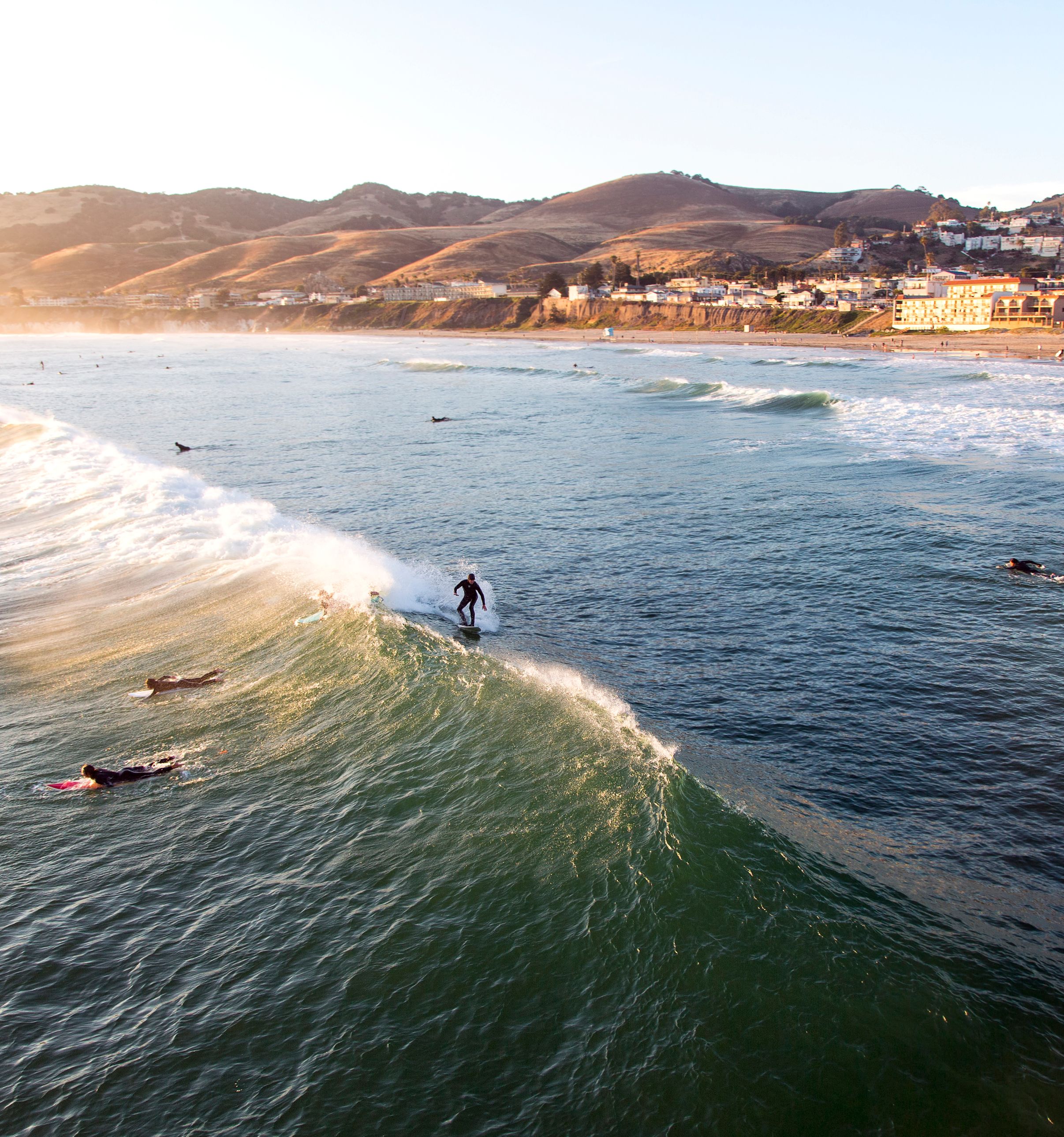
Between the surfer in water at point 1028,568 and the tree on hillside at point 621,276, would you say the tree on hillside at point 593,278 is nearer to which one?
the tree on hillside at point 621,276

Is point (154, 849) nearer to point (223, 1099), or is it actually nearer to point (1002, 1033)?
point (223, 1099)

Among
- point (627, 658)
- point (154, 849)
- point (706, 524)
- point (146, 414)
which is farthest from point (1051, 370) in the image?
point (154, 849)

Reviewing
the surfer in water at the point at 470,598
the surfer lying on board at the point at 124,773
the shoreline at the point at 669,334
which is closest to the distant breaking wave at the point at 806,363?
the shoreline at the point at 669,334

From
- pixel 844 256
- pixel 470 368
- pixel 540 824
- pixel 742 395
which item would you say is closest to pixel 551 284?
pixel 844 256

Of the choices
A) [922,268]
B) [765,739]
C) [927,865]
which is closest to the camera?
[927,865]

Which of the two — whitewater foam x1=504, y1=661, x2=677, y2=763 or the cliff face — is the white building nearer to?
the cliff face

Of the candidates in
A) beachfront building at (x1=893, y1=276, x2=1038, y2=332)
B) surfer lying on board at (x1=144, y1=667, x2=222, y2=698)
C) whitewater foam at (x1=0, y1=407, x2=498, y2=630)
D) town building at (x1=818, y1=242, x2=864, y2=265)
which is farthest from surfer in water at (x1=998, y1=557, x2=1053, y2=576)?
town building at (x1=818, y1=242, x2=864, y2=265)

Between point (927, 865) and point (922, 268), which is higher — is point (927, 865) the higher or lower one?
the lower one

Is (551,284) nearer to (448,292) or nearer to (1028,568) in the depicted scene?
(448,292)
